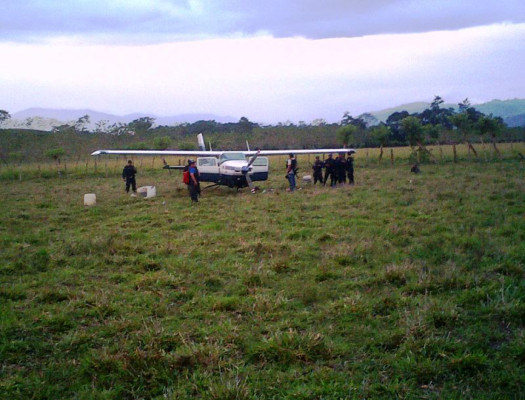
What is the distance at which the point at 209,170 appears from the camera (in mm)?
19047

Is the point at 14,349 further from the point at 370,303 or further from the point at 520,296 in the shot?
the point at 520,296

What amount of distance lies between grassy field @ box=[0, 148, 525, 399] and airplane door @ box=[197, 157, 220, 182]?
787 centimetres

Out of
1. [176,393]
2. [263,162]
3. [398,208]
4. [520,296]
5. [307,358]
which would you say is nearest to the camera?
[176,393]

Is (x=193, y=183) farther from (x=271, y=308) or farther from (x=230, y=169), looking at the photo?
(x=271, y=308)

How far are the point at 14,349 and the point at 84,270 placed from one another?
275 cm

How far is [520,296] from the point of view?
5.35m

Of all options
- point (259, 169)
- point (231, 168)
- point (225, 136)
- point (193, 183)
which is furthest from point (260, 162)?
point (225, 136)

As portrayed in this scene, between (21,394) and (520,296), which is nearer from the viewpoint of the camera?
(21,394)

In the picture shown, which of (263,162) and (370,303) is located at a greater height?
(263,162)

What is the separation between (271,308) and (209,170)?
552 inches

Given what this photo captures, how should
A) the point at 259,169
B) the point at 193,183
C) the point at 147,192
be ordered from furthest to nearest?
the point at 259,169
the point at 147,192
the point at 193,183

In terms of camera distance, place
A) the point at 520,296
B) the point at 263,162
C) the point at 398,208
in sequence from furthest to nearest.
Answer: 1. the point at 263,162
2. the point at 398,208
3. the point at 520,296

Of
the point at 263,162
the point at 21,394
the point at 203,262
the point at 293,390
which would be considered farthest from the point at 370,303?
the point at 263,162

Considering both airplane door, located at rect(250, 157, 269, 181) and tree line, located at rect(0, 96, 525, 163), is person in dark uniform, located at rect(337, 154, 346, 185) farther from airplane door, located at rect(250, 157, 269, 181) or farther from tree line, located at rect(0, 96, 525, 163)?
tree line, located at rect(0, 96, 525, 163)
